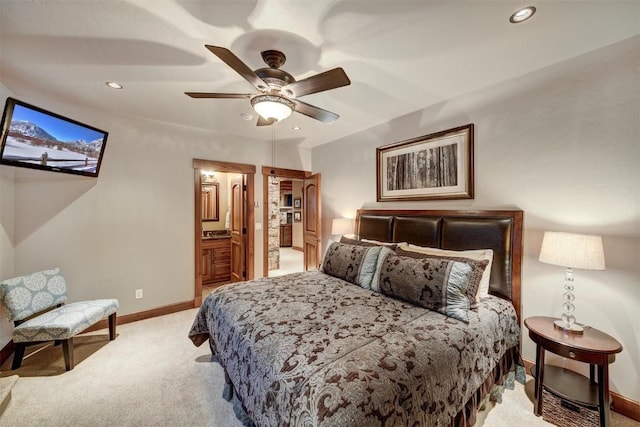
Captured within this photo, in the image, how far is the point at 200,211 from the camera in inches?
153

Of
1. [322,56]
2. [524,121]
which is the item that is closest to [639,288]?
[524,121]

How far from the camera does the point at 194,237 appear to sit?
3.87 m

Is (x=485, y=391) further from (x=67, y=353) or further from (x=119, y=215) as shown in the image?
(x=119, y=215)

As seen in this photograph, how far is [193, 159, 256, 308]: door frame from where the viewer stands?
3863 mm

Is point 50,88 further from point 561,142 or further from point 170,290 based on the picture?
point 561,142

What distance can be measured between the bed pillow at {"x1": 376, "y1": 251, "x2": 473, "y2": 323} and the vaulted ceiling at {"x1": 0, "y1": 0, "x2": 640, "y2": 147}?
65.8 inches

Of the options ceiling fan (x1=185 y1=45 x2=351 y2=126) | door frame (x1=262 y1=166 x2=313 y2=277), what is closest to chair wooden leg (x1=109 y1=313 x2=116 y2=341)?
door frame (x1=262 y1=166 x2=313 y2=277)

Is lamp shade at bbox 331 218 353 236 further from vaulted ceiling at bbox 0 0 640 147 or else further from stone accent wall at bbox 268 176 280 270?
stone accent wall at bbox 268 176 280 270

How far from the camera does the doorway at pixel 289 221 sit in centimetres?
461

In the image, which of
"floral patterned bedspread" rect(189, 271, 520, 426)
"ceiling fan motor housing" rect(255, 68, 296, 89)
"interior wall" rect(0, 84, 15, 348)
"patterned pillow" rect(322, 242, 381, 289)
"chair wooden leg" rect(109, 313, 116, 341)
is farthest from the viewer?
"chair wooden leg" rect(109, 313, 116, 341)

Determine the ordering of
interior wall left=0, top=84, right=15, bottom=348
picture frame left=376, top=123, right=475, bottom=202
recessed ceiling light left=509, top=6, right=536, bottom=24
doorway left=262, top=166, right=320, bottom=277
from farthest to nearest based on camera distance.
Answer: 1. doorway left=262, top=166, right=320, bottom=277
2. picture frame left=376, top=123, right=475, bottom=202
3. interior wall left=0, top=84, right=15, bottom=348
4. recessed ceiling light left=509, top=6, right=536, bottom=24

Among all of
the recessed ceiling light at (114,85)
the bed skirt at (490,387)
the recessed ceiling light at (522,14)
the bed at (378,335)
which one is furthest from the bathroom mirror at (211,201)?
the recessed ceiling light at (522,14)

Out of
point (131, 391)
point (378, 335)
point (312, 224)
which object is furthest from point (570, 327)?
point (312, 224)

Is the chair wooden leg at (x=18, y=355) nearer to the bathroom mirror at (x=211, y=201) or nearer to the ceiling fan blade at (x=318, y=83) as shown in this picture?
the ceiling fan blade at (x=318, y=83)
